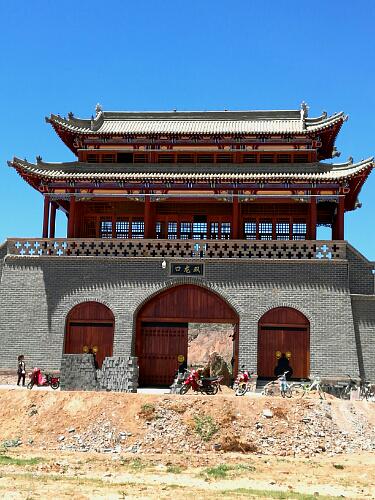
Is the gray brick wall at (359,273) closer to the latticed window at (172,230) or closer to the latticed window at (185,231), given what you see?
the latticed window at (185,231)

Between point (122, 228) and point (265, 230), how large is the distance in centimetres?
645

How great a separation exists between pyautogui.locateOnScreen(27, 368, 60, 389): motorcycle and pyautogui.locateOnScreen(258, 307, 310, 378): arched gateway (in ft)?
24.9

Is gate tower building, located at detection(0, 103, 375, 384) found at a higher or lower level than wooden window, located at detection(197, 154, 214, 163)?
lower

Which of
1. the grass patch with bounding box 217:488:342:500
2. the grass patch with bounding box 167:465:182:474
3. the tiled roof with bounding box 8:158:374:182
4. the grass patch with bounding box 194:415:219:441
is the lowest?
the grass patch with bounding box 217:488:342:500

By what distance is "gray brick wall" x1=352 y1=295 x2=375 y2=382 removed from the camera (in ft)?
85.7

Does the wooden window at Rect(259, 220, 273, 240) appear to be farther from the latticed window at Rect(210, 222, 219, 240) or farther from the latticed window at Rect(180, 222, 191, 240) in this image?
the latticed window at Rect(180, 222, 191, 240)

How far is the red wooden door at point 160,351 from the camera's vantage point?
27.1 m

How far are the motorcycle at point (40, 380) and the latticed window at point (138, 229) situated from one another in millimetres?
8361

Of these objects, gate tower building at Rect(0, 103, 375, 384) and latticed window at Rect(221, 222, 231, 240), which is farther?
latticed window at Rect(221, 222, 231, 240)

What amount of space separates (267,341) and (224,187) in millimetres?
6578

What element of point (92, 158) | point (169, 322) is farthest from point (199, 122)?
point (169, 322)

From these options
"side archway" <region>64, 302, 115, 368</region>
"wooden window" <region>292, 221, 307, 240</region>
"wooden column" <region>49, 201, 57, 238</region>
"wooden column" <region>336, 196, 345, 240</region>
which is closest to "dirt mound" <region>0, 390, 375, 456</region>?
"side archway" <region>64, 302, 115, 368</region>

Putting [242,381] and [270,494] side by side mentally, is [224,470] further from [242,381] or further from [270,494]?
[242,381]

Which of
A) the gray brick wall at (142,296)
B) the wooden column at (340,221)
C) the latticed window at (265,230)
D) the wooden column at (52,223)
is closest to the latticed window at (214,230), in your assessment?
the latticed window at (265,230)
